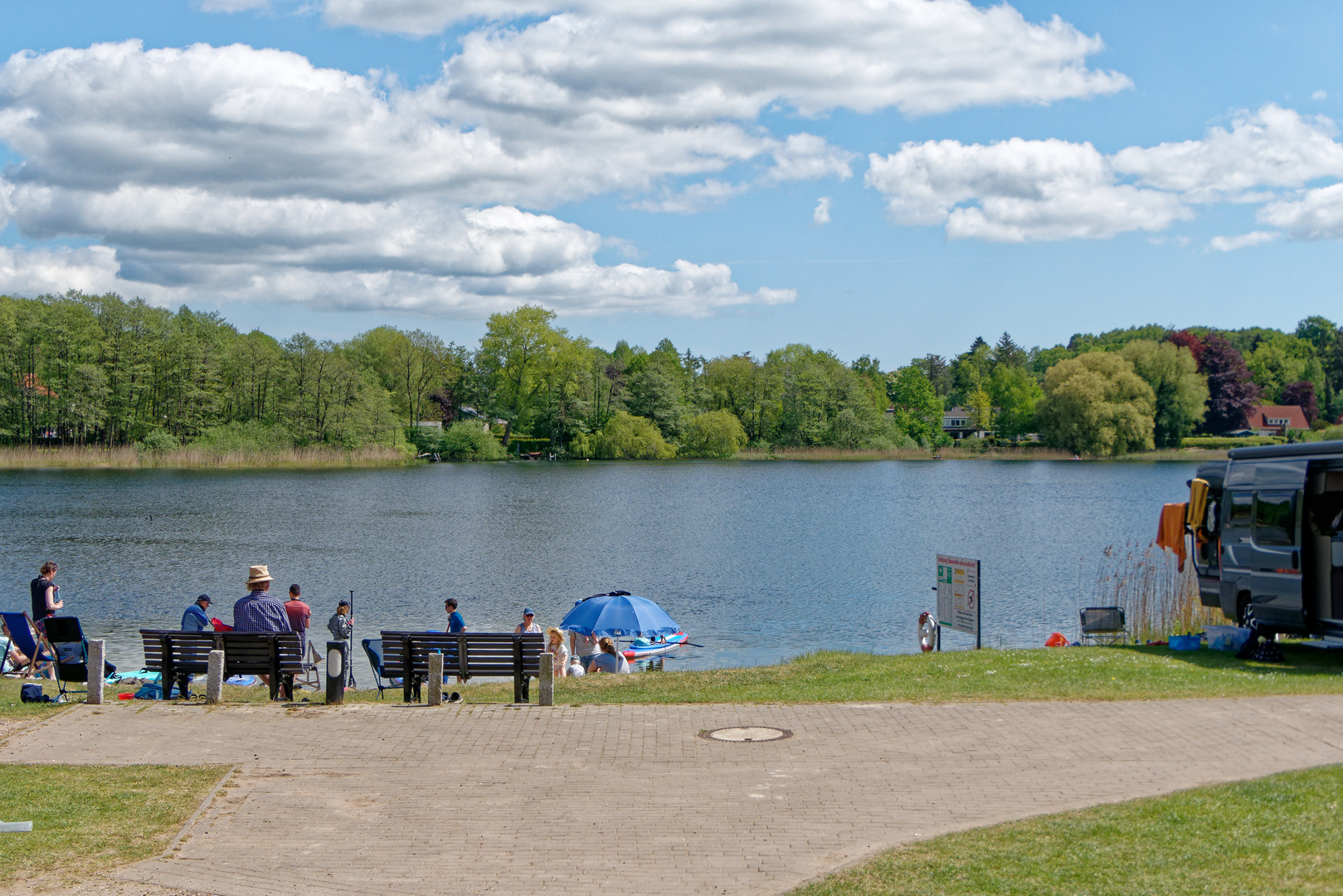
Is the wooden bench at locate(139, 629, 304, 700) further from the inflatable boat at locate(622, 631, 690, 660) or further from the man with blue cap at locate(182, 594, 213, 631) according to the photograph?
the inflatable boat at locate(622, 631, 690, 660)

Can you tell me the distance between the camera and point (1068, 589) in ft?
96.6

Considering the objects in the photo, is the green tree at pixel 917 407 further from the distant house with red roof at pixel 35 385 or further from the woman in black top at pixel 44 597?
the woman in black top at pixel 44 597

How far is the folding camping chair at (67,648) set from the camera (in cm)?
1336

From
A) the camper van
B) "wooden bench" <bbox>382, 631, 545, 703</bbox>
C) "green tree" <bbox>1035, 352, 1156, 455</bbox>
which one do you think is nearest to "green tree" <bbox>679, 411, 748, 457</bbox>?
"green tree" <bbox>1035, 352, 1156, 455</bbox>

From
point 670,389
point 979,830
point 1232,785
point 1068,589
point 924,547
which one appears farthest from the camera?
point 670,389

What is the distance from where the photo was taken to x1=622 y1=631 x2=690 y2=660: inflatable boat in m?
20.2

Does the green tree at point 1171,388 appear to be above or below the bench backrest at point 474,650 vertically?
above

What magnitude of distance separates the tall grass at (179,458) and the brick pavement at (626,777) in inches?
3053

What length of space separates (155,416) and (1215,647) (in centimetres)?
9030

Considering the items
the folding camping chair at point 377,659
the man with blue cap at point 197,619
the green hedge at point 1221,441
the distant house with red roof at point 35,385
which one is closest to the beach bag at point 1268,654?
the folding camping chair at point 377,659

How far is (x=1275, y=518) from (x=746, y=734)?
904 centimetres

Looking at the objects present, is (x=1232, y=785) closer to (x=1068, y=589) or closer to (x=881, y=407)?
(x=1068, y=589)

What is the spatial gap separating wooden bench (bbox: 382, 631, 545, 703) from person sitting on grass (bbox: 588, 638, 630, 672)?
535 centimetres

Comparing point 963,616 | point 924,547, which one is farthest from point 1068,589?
point 963,616
